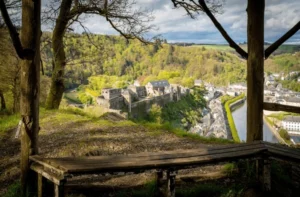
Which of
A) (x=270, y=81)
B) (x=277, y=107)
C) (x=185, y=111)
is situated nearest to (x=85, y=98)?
(x=185, y=111)

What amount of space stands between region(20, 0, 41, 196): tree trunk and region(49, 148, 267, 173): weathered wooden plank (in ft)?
3.12

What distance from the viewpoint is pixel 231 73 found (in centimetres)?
9925

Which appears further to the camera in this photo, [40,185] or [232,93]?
[232,93]

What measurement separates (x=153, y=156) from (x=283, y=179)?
1.93 m

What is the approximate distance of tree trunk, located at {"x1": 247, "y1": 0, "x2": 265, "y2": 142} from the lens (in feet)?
13.3

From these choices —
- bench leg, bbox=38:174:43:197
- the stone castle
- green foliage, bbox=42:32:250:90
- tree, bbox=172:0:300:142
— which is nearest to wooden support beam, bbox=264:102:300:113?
tree, bbox=172:0:300:142

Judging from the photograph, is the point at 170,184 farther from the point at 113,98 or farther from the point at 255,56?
the point at 113,98

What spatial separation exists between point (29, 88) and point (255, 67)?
113 inches

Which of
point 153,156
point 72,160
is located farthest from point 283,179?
point 72,160

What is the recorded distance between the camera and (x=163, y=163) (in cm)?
322

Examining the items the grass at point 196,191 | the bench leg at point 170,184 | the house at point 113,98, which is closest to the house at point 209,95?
the house at point 113,98

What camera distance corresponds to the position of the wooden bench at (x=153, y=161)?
2.97 meters

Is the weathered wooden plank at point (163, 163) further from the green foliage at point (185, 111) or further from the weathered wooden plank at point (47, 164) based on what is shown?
the green foliage at point (185, 111)

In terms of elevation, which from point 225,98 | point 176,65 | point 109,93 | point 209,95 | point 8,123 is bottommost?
point 225,98
